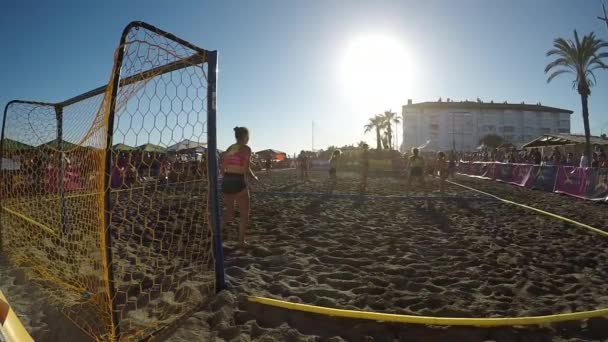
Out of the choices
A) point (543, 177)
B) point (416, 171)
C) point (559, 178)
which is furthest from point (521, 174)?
point (416, 171)

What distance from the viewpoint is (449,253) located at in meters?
4.50

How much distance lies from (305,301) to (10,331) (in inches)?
78.2

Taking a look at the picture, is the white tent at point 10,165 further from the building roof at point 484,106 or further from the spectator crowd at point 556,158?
the building roof at point 484,106

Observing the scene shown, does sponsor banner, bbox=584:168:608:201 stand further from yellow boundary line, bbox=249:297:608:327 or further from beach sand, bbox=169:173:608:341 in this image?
yellow boundary line, bbox=249:297:608:327

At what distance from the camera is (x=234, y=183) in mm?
4566

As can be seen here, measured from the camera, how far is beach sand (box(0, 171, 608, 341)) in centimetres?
257

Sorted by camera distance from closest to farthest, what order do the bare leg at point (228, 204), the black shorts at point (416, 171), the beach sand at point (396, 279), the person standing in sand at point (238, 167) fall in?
the beach sand at point (396, 279)
the person standing in sand at point (238, 167)
the bare leg at point (228, 204)
the black shorts at point (416, 171)

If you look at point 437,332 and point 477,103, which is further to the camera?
point 477,103

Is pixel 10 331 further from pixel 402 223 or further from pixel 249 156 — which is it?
pixel 402 223

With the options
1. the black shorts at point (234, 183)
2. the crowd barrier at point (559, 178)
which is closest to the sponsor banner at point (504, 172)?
the crowd barrier at point (559, 178)

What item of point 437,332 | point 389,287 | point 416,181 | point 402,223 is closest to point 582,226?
point 402,223

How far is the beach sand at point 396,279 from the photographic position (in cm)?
257

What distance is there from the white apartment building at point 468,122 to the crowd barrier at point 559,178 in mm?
51126

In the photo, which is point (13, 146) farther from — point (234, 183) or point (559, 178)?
point (559, 178)
